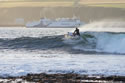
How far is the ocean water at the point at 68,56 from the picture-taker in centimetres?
2041

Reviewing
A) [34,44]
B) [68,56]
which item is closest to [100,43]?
[34,44]

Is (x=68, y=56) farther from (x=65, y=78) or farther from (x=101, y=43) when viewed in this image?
(x=65, y=78)

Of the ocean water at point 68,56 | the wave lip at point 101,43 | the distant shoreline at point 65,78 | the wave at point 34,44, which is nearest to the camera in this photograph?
the distant shoreline at point 65,78

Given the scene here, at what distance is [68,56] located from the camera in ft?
96.4

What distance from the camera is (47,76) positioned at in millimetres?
17594

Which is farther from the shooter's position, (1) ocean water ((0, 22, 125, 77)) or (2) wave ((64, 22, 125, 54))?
(2) wave ((64, 22, 125, 54))

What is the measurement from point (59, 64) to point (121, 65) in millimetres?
3890

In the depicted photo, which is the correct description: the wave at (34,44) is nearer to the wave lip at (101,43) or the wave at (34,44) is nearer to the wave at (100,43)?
the wave at (100,43)

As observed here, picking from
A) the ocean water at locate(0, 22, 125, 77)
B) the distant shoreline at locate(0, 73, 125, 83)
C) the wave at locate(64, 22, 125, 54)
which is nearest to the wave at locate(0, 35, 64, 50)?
the ocean water at locate(0, 22, 125, 77)

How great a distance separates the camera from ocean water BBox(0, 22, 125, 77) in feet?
66.9

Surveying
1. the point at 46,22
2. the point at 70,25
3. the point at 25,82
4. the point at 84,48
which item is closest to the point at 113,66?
the point at 25,82

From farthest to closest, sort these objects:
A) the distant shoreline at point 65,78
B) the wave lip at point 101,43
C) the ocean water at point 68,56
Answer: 1. the wave lip at point 101,43
2. the ocean water at point 68,56
3. the distant shoreline at point 65,78

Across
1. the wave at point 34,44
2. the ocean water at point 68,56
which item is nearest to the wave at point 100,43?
the ocean water at point 68,56

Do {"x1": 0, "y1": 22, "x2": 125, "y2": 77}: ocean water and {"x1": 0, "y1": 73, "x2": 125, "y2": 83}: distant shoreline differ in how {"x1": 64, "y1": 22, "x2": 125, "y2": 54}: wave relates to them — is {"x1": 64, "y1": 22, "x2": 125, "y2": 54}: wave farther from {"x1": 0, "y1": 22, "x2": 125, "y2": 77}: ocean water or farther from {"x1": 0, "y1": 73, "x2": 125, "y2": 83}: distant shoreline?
{"x1": 0, "y1": 73, "x2": 125, "y2": 83}: distant shoreline
